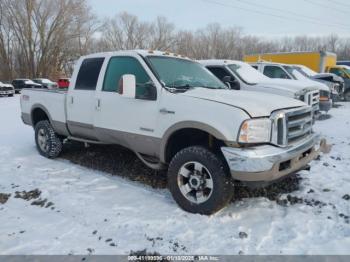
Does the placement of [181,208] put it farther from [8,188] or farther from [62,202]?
[8,188]

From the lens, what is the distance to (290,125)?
135 inches

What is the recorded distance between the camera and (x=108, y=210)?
146 inches

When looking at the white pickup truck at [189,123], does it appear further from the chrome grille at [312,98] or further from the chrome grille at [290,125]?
the chrome grille at [312,98]

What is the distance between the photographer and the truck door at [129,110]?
155 inches

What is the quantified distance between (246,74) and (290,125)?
4933mm

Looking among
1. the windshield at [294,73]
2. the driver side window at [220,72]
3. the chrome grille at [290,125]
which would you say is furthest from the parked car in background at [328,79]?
the chrome grille at [290,125]

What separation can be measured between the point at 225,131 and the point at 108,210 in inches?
68.6

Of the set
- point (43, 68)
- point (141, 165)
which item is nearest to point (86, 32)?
point (43, 68)

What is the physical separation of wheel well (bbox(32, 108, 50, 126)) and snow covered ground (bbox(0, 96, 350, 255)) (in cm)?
155

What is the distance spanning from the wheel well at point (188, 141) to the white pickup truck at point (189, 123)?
0.01 metres

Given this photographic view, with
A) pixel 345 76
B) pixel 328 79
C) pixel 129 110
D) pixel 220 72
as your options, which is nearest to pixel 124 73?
pixel 129 110

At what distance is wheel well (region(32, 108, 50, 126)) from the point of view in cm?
617

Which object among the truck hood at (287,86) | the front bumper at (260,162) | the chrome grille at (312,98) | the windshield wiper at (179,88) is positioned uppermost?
the windshield wiper at (179,88)

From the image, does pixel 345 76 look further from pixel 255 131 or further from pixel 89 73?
pixel 255 131
